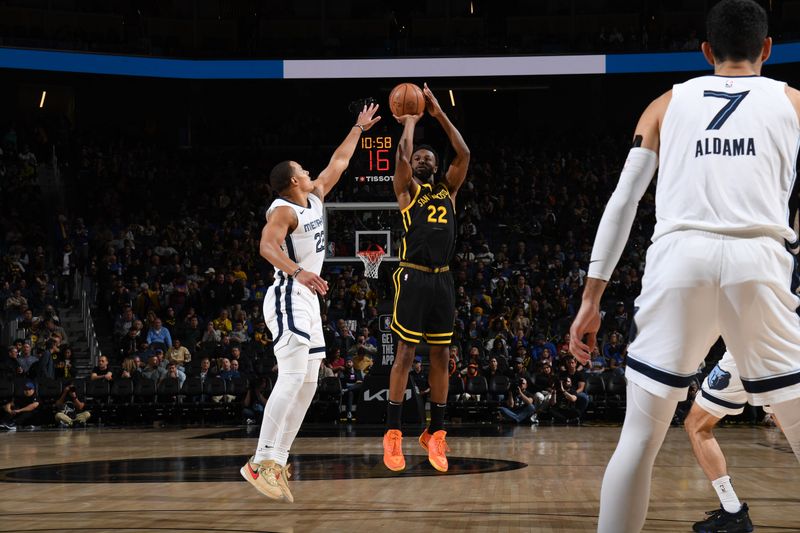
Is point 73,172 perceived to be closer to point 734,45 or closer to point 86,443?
point 86,443

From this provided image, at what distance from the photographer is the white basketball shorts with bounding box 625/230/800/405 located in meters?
2.71

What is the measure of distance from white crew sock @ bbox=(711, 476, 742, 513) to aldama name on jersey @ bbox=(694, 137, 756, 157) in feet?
7.22

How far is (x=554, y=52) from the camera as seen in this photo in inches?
828

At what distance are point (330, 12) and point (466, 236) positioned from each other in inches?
345

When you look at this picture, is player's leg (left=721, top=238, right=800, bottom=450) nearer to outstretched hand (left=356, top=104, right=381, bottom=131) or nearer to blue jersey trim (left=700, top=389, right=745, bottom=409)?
blue jersey trim (left=700, top=389, right=745, bottom=409)

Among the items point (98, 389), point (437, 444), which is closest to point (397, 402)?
point (437, 444)

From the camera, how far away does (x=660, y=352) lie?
9.12 ft

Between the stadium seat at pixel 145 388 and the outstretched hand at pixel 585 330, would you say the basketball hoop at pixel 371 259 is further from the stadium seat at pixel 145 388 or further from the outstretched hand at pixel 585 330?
the outstretched hand at pixel 585 330

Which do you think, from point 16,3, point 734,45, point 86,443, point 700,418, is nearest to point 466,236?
point 86,443

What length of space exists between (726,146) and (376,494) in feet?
11.7

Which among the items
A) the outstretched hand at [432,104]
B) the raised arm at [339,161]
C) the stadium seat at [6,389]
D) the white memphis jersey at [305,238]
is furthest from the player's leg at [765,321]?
the stadium seat at [6,389]

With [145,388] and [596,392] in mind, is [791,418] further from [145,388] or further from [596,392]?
[145,388]

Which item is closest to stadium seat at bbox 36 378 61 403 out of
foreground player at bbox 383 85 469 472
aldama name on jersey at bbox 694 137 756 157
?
foreground player at bbox 383 85 469 472

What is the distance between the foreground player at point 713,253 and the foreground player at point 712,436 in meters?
1.61
